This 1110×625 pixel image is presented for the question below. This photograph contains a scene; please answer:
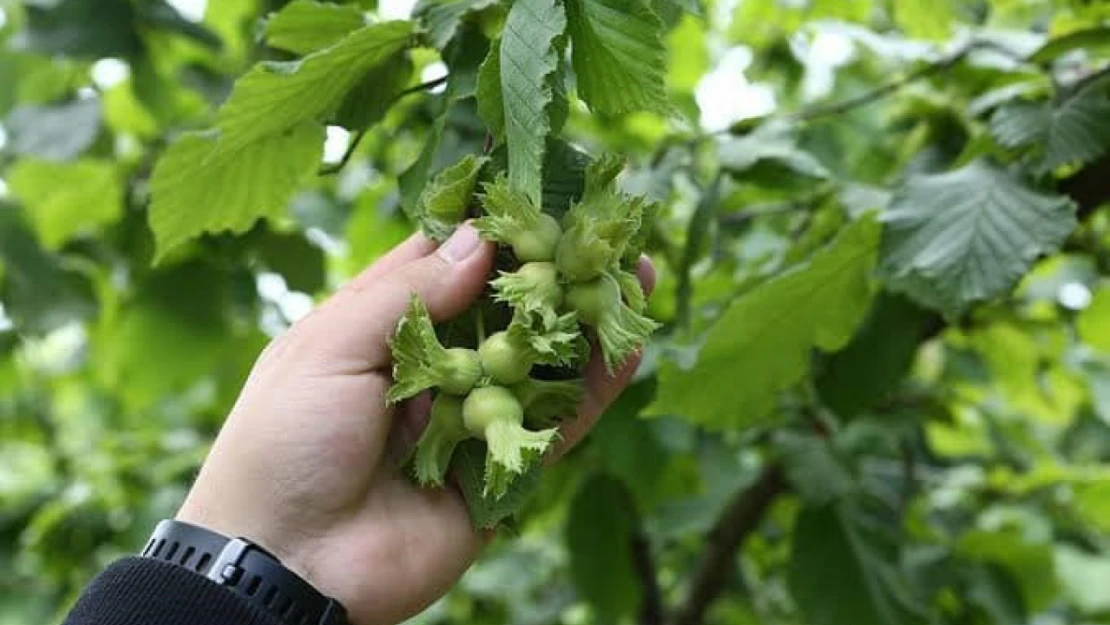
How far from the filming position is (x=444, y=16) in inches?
41.4

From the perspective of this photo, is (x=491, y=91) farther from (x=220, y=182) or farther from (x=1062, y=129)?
(x=1062, y=129)

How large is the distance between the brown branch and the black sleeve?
1.44 m

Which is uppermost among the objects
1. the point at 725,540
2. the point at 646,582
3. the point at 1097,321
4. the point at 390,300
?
the point at 390,300

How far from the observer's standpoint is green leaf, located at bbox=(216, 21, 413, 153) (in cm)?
104

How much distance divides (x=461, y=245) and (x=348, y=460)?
0.62 ft

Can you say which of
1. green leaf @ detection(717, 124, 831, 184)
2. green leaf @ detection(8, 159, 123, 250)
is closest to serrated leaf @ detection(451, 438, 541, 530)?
green leaf @ detection(717, 124, 831, 184)

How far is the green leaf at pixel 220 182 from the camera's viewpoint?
3.95 ft

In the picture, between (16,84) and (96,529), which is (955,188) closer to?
(16,84)

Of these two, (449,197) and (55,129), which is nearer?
(449,197)

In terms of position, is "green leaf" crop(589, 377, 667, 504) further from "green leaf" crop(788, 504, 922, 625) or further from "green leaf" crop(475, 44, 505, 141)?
"green leaf" crop(475, 44, 505, 141)

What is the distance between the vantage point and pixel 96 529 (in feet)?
8.37

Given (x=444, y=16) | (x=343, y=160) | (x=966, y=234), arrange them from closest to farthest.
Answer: (x=444, y=16), (x=343, y=160), (x=966, y=234)

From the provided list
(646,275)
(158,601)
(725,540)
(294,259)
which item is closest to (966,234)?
(646,275)

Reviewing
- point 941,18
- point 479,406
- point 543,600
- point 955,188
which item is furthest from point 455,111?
point 543,600
